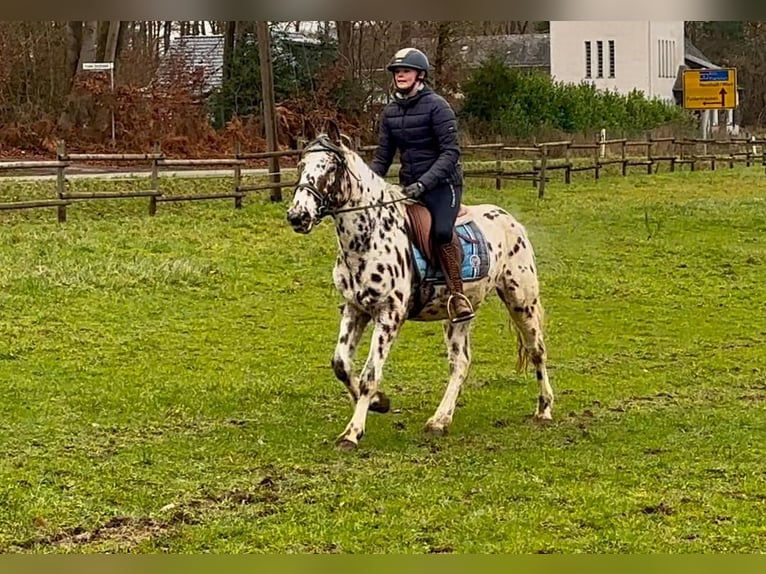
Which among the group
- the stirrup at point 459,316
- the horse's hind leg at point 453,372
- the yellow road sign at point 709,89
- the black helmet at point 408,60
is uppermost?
the yellow road sign at point 709,89

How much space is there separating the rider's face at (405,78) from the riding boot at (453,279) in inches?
38.6

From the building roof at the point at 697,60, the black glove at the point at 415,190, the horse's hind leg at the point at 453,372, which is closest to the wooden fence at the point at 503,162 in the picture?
the building roof at the point at 697,60

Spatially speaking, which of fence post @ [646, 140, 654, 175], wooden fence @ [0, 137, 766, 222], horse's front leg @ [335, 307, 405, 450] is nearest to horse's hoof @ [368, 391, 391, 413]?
horse's front leg @ [335, 307, 405, 450]

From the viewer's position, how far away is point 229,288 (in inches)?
533

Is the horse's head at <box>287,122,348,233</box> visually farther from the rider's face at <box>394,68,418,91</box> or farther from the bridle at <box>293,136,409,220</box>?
the rider's face at <box>394,68,418,91</box>

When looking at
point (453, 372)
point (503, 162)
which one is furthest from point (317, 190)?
point (503, 162)

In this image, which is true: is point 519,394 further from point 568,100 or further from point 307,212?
point 568,100

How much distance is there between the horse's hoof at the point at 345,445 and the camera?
6488 millimetres

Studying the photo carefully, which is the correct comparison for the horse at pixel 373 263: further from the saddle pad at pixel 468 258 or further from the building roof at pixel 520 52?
the building roof at pixel 520 52

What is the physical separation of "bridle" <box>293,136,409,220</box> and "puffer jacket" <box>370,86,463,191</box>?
40 centimetres

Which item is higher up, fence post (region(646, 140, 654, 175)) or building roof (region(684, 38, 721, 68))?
building roof (region(684, 38, 721, 68))

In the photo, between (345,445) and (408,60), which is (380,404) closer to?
(345,445)

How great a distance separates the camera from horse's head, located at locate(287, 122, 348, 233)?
6.18 m

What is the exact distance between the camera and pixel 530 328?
764cm
